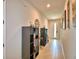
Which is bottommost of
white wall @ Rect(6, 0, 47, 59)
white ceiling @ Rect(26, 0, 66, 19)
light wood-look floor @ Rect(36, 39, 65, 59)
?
light wood-look floor @ Rect(36, 39, 65, 59)

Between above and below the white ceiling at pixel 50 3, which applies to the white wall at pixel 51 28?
below

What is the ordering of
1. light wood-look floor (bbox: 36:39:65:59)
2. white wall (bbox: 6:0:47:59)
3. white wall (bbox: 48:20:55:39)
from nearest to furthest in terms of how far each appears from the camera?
white wall (bbox: 6:0:47:59) < light wood-look floor (bbox: 36:39:65:59) < white wall (bbox: 48:20:55:39)

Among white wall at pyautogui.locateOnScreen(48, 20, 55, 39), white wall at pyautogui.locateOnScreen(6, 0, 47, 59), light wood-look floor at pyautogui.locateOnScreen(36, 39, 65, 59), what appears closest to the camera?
white wall at pyautogui.locateOnScreen(6, 0, 47, 59)

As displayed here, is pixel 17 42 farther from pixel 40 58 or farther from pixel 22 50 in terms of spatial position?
pixel 40 58

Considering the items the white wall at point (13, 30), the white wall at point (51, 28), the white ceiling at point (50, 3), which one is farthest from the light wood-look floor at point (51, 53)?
the white wall at point (51, 28)

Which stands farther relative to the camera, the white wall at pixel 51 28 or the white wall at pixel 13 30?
the white wall at pixel 51 28

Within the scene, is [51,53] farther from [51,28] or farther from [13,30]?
[51,28]

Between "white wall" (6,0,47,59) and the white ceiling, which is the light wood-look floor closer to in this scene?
"white wall" (6,0,47,59)

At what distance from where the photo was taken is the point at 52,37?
51.8 ft

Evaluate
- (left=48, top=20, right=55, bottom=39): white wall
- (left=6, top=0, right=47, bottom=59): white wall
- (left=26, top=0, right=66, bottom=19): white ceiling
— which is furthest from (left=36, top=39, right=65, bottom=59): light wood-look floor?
(left=48, top=20, right=55, bottom=39): white wall

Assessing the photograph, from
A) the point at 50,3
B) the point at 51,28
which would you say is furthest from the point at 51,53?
the point at 51,28

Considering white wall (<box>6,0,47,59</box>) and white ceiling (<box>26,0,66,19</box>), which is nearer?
white wall (<box>6,0,47,59</box>)

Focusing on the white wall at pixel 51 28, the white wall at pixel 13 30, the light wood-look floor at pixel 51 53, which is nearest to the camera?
the white wall at pixel 13 30

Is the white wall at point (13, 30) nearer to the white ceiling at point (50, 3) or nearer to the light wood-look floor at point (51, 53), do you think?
the white ceiling at point (50, 3)
